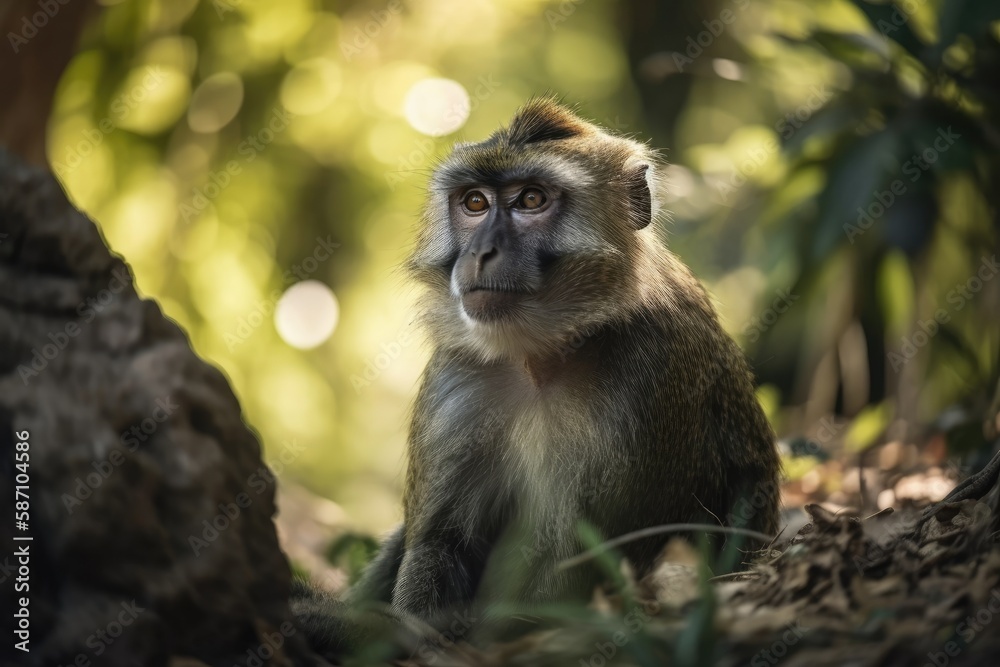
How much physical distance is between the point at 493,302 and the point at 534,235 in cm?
43

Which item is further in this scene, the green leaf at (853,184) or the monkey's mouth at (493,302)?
the green leaf at (853,184)

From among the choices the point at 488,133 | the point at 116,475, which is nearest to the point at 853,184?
the point at 488,133

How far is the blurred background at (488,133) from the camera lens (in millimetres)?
6992

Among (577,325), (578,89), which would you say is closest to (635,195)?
(577,325)

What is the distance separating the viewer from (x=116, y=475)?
3174 millimetres

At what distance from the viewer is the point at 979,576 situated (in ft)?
9.44

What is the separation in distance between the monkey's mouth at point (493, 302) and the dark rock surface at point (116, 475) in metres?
1.29

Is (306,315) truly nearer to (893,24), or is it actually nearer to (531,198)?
(893,24)

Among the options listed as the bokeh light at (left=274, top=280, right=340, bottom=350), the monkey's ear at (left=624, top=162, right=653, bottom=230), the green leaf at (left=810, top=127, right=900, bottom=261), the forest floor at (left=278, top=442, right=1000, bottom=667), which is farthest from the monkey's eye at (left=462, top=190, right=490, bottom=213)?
the bokeh light at (left=274, top=280, right=340, bottom=350)

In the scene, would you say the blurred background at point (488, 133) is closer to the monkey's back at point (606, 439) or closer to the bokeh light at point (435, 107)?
the bokeh light at point (435, 107)

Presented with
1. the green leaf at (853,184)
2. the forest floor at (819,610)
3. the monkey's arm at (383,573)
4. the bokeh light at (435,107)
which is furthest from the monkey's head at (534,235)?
the bokeh light at (435,107)

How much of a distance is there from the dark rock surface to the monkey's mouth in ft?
4.24

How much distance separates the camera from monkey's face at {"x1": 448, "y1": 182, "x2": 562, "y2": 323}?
455 cm

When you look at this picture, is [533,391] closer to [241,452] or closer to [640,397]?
[640,397]
